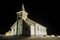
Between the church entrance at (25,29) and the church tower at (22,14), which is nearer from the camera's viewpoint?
the church entrance at (25,29)

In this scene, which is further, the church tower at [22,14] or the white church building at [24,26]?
the church tower at [22,14]

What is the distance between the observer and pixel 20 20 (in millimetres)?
41625

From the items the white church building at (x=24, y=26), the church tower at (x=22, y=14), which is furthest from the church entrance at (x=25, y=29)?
the church tower at (x=22, y=14)

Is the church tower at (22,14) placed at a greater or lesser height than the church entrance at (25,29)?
greater

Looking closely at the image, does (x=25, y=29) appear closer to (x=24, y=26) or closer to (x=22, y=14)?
(x=24, y=26)

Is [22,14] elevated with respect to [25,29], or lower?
elevated

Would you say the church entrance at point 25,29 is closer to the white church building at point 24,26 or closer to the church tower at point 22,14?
the white church building at point 24,26

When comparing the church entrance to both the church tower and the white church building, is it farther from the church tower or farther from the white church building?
the church tower

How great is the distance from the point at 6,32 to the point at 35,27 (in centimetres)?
1432

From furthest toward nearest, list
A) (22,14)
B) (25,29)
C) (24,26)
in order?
(22,14) → (24,26) → (25,29)

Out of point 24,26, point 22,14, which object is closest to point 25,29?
point 24,26

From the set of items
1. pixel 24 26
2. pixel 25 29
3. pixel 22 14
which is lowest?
pixel 25 29

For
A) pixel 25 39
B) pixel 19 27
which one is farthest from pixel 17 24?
pixel 25 39

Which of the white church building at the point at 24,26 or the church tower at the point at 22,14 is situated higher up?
the church tower at the point at 22,14
